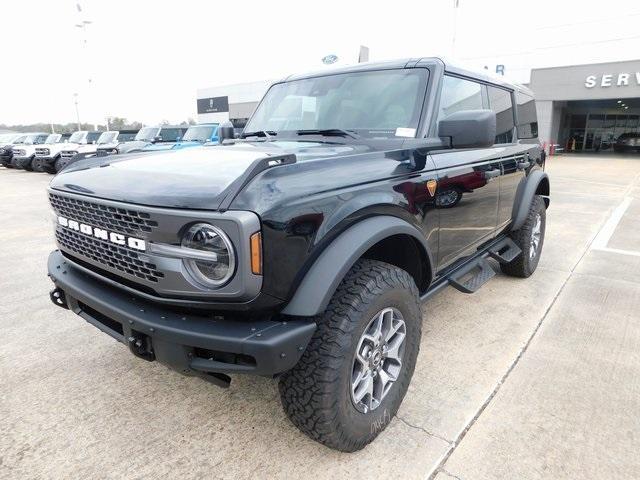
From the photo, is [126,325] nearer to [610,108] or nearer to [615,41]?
[615,41]

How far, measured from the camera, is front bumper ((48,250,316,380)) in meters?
1.62

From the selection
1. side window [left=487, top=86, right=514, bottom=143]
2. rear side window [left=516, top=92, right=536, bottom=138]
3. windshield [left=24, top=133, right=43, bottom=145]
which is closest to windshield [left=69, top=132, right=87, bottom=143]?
windshield [left=24, top=133, right=43, bottom=145]

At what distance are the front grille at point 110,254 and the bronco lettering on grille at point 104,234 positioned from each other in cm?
2

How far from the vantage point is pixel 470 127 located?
7.98 feet

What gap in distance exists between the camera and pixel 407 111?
2.76 meters

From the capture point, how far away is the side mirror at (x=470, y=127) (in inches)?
95.6

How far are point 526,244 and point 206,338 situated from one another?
12.0 ft

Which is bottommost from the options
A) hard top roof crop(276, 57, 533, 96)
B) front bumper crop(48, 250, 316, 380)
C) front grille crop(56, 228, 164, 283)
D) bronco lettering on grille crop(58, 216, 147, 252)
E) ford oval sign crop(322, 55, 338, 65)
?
front bumper crop(48, 250, 316, 380)

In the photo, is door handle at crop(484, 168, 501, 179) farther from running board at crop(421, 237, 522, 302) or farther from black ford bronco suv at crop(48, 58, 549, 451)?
running board at crop(421, 237, 522, 302)

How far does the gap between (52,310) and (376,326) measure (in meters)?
3.03

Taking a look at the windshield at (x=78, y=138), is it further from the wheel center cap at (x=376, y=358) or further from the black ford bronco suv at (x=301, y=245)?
the wheel center cap at (x=376, y=358)

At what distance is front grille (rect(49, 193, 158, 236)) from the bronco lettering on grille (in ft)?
0.06

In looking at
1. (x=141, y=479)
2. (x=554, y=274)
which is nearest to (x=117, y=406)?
(x=141, y=479)

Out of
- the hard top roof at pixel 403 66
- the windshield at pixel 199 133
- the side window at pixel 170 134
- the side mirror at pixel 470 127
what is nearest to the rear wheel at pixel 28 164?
the side window at pixel 170 134
